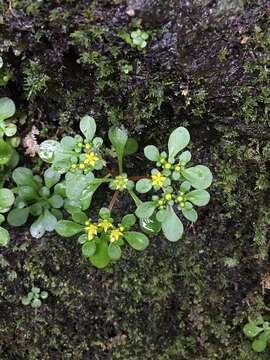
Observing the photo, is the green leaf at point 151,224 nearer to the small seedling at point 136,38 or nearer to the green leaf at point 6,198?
the green leaf at point 6,198

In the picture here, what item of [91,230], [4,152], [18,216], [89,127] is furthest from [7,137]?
[91,230]

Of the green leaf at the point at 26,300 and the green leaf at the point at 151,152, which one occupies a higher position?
the green leaf at the point at 151,152

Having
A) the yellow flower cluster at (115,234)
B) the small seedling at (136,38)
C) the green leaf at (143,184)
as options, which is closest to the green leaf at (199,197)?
the green leaf at (143,184)

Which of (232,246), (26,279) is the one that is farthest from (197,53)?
(26,279)

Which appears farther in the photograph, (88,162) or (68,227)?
(68,227)

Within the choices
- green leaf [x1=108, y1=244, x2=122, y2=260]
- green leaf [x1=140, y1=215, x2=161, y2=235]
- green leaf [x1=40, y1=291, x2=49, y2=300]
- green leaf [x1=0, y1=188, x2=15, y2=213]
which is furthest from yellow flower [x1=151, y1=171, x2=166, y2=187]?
green leaf [x1=40, y1=291, x2=49, y2=300]

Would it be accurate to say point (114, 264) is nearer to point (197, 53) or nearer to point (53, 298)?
point (53, 298)

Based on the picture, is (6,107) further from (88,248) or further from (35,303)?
(35,303)
